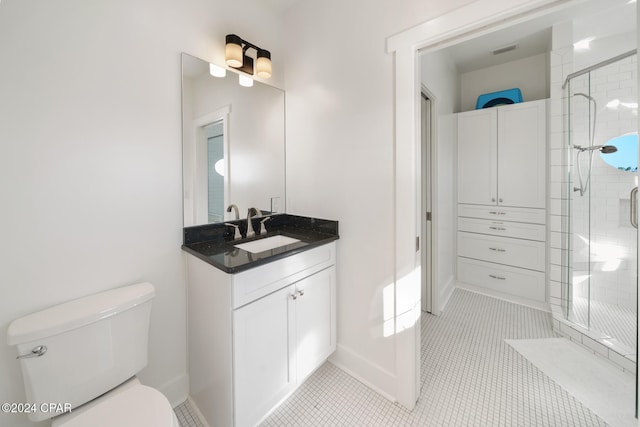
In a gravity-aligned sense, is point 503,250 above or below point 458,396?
above

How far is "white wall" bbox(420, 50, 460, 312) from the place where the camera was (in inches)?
99.8

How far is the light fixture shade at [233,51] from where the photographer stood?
161 cm

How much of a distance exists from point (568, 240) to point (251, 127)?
2858 mm

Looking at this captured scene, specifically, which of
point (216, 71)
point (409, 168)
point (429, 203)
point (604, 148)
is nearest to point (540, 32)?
point (604, 148)

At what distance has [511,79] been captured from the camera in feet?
10.0

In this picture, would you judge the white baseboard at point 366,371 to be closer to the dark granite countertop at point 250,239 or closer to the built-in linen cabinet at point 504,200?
the dark granite countertop at point 250,239

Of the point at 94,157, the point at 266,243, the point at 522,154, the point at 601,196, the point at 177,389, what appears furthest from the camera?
the point at 522,154

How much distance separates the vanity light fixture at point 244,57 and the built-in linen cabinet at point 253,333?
127 cm

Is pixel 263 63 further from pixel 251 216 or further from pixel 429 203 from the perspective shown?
pixel 429 203

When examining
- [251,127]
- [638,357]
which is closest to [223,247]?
[251,127]

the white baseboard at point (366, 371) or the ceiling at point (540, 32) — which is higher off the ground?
the ceiling at point (540, 32)

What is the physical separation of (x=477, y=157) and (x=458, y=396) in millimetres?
2473

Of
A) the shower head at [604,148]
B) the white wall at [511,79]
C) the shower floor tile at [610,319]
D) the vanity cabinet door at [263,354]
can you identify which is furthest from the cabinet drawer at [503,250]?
the vanity cabinet door at [263,354]

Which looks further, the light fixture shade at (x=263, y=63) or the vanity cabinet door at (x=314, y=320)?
the light fixture shade at (x=263, y=63)
